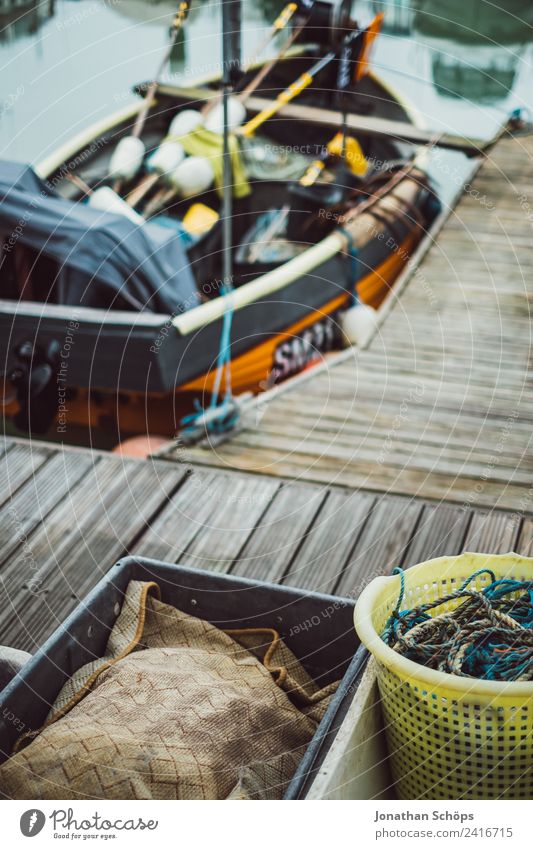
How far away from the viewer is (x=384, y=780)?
1.48 m

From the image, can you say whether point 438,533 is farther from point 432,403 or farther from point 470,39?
point 470,39

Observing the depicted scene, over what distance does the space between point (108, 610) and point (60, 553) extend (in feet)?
2.31

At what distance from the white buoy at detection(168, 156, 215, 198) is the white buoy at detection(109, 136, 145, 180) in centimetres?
21

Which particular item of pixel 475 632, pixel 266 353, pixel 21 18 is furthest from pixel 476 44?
pixel 475 632

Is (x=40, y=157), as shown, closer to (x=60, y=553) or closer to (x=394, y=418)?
(x=394, y=418)

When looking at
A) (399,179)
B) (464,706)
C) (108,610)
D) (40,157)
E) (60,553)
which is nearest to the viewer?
(464,706)

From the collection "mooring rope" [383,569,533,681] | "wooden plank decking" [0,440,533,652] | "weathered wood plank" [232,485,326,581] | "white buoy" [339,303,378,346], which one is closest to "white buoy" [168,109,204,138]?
"white buoy" [339,303,378,346]

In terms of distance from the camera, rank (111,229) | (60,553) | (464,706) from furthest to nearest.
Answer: (111,229) < (60,553) < (464,706)

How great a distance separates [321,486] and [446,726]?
4.50 feet

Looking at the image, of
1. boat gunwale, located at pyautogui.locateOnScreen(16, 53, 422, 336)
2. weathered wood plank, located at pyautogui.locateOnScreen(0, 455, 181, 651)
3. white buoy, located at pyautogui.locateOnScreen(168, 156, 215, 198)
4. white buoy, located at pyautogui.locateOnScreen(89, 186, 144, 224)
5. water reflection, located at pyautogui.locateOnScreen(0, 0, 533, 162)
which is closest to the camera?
weathered wood plank, located at pyautogui.locateOnScreen(0, 455, 181, 651)

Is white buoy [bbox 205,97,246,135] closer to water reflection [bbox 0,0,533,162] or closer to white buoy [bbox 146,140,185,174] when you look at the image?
white buoy [bbox 146,140,185,174]

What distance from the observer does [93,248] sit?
11.2 feet

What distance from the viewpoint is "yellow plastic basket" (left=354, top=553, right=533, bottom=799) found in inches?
50.7

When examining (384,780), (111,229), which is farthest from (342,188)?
(384,780)
